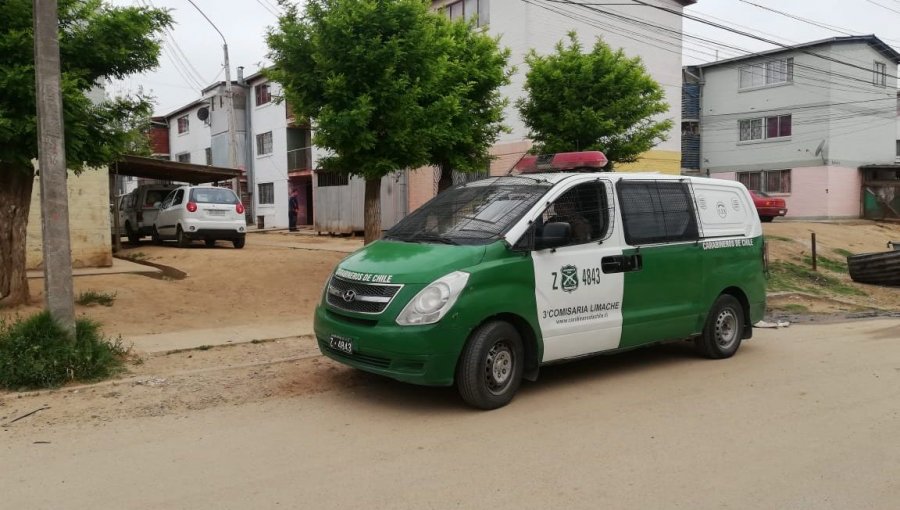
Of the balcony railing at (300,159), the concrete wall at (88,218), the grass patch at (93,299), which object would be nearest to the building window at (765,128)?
the balcony railing at (300,159)

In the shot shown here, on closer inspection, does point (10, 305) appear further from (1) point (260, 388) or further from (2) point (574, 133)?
(2) point (574, 133)

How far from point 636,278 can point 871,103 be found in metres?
32.1

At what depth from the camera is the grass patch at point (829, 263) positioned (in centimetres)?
1728

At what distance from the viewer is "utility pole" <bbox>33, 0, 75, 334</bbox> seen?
6.42 meters

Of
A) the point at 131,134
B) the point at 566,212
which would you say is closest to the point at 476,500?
the point at 566,212

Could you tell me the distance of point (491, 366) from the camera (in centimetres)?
563

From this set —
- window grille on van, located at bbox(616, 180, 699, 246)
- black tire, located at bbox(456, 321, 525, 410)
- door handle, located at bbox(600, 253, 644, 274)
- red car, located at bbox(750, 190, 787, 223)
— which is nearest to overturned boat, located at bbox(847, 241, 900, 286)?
window grille on van, located at bbox(616, 180, 699, 246)

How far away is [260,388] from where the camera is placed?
6.38 meters

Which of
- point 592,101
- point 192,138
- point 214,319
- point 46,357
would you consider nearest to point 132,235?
point 214,319

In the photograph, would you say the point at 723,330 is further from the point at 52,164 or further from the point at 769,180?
the point at 769,180

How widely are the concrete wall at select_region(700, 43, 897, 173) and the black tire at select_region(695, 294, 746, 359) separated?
2727 centimetres

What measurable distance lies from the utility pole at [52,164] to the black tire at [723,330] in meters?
6.25

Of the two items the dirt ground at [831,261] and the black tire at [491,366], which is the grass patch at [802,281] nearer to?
the dirt ground at [831,261]

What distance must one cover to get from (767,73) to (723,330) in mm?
30671
